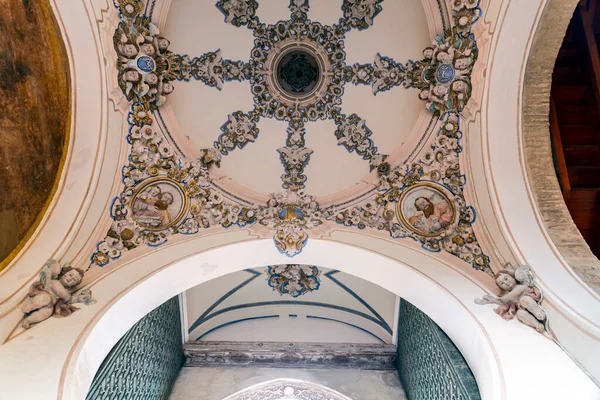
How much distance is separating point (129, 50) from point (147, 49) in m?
0.29

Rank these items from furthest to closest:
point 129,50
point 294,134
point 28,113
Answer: point 294,134
point 129,50
point 28,113

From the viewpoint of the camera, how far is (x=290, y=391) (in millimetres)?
6711

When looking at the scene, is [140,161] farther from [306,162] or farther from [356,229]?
[356,229]

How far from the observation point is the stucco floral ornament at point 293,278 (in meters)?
7.25

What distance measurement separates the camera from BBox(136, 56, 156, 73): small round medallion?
5414 mm

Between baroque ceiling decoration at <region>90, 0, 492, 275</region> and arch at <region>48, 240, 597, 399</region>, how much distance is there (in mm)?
440

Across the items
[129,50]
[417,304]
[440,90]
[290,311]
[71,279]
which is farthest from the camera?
[290,311]

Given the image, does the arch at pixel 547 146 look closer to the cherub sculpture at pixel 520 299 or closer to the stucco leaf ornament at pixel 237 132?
the cherub sculpture at pixel 520 299

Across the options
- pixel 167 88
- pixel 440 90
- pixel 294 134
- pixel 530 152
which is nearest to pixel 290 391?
pixel 294 134

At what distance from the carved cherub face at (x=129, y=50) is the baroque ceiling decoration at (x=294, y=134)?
14mm

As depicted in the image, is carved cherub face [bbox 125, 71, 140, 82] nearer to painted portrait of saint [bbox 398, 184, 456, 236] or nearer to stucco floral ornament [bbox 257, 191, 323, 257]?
stucco floral ornament [bbox 257, 191, 323, 257]

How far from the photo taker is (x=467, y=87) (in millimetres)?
5297

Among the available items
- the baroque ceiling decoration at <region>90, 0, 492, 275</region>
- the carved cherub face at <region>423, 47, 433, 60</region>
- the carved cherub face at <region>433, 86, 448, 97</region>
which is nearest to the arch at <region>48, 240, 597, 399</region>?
the baroque ceiling decoration at <region>90, 0, 492, 275</region>

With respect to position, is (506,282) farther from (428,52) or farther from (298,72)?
(298,72)
